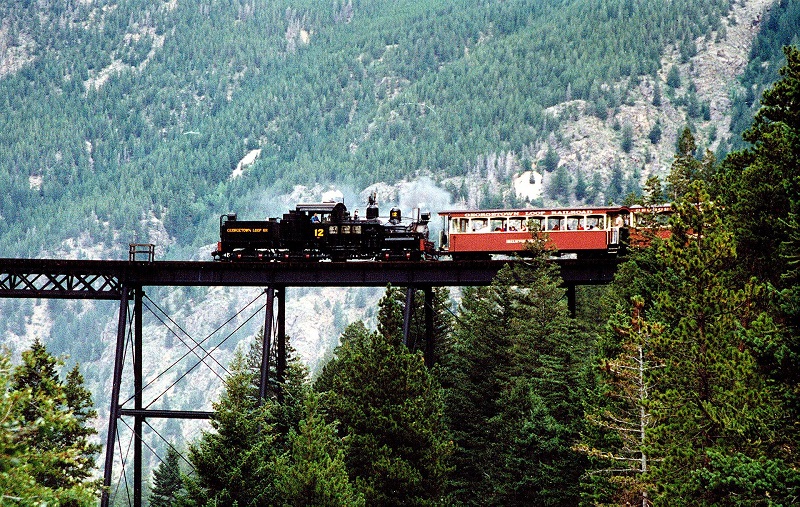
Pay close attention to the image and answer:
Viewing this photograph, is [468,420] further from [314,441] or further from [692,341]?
[692,341]

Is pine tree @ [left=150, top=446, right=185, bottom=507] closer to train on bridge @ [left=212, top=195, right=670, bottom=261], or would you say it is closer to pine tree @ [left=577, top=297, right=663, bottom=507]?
train on bridge @ [left=212, top=195, right=670, bottom=261]

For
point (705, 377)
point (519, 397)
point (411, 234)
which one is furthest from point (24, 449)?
point (411, 234)

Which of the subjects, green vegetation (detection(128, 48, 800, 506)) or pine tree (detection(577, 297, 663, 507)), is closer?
green vegetation (detection(128, 48, 800, 506))

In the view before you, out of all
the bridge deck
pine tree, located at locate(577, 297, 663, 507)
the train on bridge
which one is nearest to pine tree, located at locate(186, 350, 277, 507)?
pine tree, located at locate(577, 297, 663, 507)

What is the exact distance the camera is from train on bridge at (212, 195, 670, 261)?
5678 centimetres

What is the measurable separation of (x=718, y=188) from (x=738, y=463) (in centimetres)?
2208

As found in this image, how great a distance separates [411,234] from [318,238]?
14.5 feet

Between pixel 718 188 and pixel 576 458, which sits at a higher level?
pixel 718 188

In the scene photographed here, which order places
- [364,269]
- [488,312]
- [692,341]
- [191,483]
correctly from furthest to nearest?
[488,312] → [364,269] → [191,483] → [692,341]

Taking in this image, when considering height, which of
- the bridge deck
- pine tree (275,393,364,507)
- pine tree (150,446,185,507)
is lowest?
pine tree (150,446,185,507)

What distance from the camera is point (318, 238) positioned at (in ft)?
188

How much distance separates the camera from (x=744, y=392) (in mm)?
27922

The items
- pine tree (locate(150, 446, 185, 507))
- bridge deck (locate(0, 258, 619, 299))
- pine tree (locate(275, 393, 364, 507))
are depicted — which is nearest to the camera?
pine tree (locate(275, 393, 364, 507))

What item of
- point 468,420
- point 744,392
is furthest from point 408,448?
point 744,392
